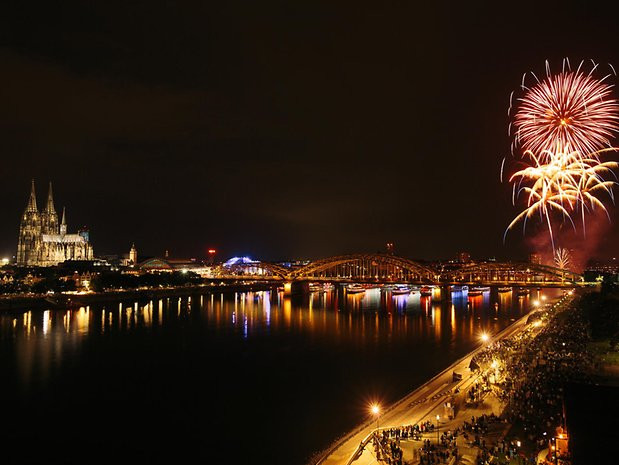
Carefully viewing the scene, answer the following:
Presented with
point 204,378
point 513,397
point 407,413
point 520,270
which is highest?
point 520,270

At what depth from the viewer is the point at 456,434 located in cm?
975

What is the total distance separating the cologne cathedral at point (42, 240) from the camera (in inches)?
3270

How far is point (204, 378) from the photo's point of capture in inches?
744

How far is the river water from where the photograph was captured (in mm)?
12438

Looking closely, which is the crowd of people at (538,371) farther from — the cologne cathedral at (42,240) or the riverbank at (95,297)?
the cologne cathedral at (42,240)

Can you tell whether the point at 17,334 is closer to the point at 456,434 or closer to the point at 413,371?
the point at 413,371

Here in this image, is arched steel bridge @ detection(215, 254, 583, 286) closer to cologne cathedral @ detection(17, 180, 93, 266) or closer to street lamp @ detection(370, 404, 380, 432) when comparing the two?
street lamp @ detection(370, 404, 380, 432)

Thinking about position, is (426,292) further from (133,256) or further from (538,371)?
(133,256)

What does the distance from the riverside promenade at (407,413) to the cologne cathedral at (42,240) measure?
3202 inches

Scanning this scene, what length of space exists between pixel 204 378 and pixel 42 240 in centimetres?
7627

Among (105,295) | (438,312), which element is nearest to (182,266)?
(105,295)

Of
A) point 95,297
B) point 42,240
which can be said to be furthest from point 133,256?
point 95,297

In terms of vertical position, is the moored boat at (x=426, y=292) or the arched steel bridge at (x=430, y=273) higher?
the arched steel bridge at (x=430, y=273)

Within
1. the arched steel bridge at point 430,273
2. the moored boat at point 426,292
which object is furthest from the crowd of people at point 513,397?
the moored boat at point 426,292
